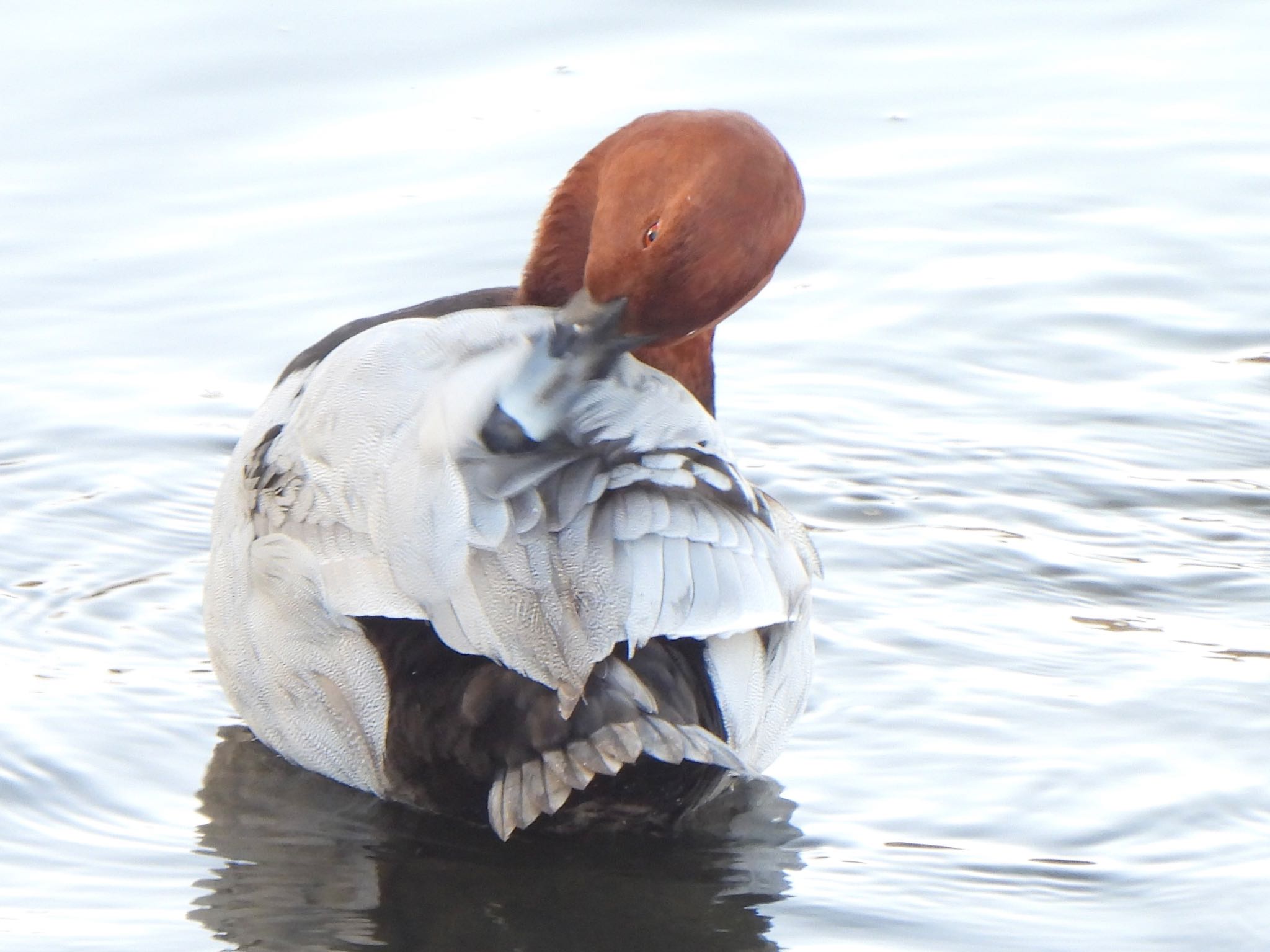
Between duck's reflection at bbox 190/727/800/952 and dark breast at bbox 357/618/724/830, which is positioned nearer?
dark breast at bbox 357/618/724/830

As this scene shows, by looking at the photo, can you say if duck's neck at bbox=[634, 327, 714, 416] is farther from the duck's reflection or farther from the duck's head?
the duck's reflection

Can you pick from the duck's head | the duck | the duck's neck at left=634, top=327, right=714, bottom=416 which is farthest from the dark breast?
the duck's neck at left=634, top=327, right=714, bottom=416

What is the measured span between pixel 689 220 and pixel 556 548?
0.66m

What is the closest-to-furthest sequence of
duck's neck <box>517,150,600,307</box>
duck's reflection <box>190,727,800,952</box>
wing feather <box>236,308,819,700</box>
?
1. wing feather <box>236,308,819,700</box>
2. duck's reflection <box>190,727,800,952</box>
3. duck's neck <box>517,150,600,307</box>

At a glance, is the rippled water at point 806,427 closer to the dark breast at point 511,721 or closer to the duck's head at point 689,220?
the dark breast at point 511,721

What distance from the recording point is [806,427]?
6520 mm

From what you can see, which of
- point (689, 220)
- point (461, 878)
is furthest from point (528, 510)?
point (461, 878)

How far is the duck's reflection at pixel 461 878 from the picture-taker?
402 cm

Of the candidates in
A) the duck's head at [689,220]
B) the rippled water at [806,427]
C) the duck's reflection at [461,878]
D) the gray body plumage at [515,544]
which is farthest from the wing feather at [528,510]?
the rippled water at [806,427]

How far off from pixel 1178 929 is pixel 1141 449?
8.21 feet

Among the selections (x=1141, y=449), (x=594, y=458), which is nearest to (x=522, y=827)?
(x=594, y=458)

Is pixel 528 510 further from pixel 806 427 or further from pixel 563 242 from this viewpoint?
pixel 806 427

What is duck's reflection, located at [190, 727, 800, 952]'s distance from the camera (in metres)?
4.02

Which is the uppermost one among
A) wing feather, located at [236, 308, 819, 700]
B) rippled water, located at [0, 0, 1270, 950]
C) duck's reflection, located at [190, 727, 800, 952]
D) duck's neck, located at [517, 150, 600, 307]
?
duck's neck, located at [517, 150, 600, 307]
